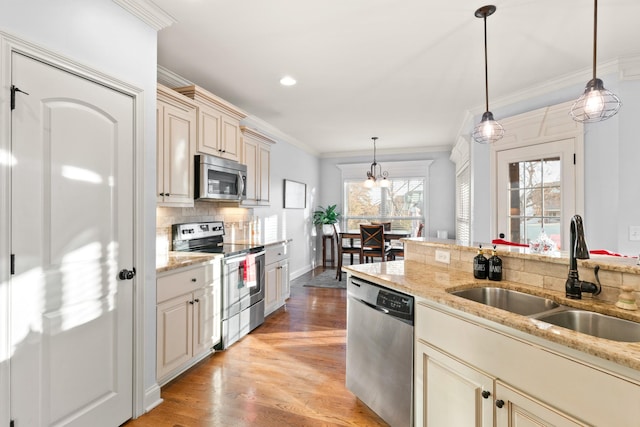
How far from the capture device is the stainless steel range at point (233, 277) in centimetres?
296

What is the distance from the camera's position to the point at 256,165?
405cm

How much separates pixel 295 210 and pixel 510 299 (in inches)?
182

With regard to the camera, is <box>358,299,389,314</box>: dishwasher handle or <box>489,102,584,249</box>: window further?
<box>489,102,584,249</box>: window

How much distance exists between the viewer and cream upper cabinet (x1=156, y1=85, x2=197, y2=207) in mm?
2580

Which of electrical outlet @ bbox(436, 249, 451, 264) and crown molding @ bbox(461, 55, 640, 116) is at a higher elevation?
crown molding @ bbox(461, 55, 640, 116)

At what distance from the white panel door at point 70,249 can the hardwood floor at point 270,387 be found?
0.39m

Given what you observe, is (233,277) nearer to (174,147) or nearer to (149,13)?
(174,147)

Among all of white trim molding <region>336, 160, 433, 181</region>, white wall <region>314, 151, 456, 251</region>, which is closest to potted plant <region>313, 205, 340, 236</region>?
white trim molding <region>336, 160, 433, 181</region>

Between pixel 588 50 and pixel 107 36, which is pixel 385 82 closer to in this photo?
pixel 588 50

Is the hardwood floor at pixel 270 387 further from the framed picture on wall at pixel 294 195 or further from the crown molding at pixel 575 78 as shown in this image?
the crown molding at pixel 575 78

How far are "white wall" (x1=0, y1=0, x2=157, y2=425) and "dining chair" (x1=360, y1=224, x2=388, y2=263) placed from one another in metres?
3.85

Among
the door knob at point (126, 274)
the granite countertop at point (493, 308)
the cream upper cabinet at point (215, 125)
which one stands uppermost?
the cream upper cabinet at point (215, 125)

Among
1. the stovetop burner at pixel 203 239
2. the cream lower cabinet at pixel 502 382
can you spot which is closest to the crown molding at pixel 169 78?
the stovetop burner at pixel 203 239

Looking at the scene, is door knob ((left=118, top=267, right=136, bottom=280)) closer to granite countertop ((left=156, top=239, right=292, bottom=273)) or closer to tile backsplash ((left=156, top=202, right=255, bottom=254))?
granite countertop ((left=156, top=239, right=292, bottom=273))
